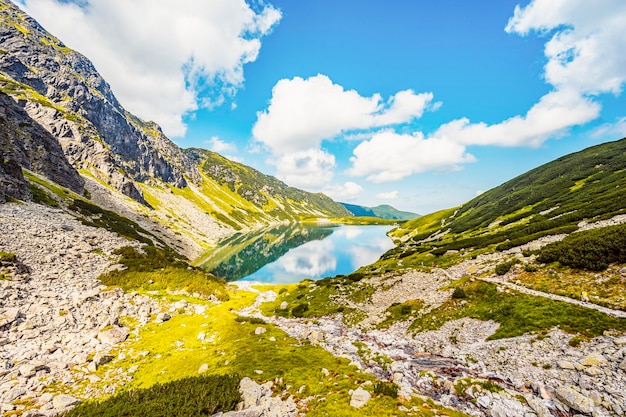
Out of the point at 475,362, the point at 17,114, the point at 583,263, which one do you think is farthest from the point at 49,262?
the point at 17,114

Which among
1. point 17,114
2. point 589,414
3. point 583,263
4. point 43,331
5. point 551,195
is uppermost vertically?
point 17,114

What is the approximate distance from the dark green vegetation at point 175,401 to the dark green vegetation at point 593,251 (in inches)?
1196

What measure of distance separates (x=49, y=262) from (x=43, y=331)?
2026 centimetres

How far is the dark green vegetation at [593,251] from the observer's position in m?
22.4

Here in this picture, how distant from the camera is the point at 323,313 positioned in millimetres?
34312

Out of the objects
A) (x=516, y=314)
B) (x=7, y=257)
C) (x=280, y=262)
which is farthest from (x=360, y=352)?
(x=280, y=262)

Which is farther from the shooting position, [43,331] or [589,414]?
[43,331]

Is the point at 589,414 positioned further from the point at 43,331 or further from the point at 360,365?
the point at 43,331

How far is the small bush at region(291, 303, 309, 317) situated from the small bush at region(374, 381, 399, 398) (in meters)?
21.3

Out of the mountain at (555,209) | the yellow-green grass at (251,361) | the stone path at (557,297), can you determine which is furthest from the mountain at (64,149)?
the mountain at (555,209)

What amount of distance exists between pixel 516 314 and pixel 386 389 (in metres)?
13.3

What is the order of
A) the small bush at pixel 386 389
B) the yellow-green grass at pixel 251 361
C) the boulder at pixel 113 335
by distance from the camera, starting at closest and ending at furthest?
the yellow-green grass at pixel 251 361
the small bush at pixel 386 389
the boulder at pixel 113 335

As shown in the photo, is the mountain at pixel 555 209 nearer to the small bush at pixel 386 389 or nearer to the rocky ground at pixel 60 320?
the small bush at pixel 386 389

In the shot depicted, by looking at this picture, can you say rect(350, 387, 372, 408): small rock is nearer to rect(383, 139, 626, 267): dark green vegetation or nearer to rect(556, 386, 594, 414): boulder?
rect(556, 386, 594, 414): boulder
